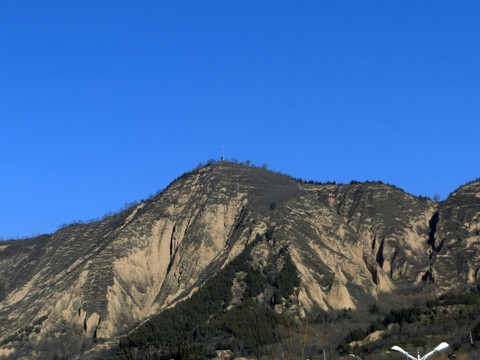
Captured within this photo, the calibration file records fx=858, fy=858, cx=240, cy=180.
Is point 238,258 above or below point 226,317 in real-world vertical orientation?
above

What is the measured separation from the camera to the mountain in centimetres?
12900

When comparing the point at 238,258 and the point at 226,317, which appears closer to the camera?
the point at 226,317

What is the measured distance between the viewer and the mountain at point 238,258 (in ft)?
423

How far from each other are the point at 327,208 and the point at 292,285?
106 feet

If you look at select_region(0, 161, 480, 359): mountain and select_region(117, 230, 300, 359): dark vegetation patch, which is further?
select_region(0, 161, 480, 359): mountain

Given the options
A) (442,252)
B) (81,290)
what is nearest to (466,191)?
(442,252)

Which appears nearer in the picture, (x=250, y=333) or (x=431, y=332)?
(x=431, y=332)

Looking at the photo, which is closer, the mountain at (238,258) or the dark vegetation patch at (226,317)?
the dark vegetation patch at (226,317)

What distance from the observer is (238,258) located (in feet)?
443

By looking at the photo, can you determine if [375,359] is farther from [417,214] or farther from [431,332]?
[417,214]

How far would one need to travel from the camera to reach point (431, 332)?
4090 inches

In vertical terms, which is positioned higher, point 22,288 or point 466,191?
point 466,191

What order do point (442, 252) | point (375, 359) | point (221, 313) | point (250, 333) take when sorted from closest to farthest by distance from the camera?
point (375, 359) → point (250, 333) → point (221, 313) → point (442, 252)

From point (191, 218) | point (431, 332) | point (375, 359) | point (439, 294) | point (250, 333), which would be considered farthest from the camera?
point (191, 218)
